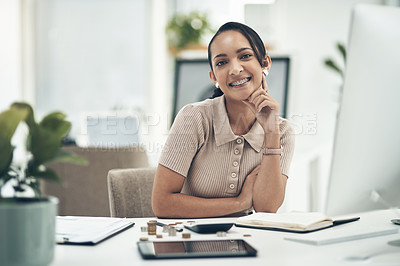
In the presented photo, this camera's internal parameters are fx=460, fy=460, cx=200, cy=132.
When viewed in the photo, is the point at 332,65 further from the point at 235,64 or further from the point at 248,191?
the point at 248,191

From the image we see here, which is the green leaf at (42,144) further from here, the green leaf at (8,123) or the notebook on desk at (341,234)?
the notebook on desk at (341,234)

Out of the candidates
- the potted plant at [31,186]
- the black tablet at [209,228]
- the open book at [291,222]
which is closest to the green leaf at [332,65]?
the open book at [291,222]

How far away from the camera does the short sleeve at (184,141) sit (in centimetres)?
158

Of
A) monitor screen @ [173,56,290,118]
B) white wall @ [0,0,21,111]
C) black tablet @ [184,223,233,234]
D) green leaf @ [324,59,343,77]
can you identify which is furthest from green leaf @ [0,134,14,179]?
green leaf @ [324,59,343,77]

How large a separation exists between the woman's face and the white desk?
2.34 ft

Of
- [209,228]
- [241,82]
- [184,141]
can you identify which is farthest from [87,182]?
[209,228]

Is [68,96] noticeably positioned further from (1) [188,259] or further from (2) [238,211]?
(1) [188,259]

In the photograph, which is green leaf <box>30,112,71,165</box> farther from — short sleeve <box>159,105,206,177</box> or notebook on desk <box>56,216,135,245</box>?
short sleeve <box>159,105,206,177</box>

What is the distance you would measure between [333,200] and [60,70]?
421cm

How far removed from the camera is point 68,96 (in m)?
4.71

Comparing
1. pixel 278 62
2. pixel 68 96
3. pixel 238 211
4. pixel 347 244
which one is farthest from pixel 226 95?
pixel 68 96

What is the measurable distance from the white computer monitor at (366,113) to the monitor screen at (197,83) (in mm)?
2217

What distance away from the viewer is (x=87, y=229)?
44.5 inches

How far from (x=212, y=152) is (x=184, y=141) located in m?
0.12
